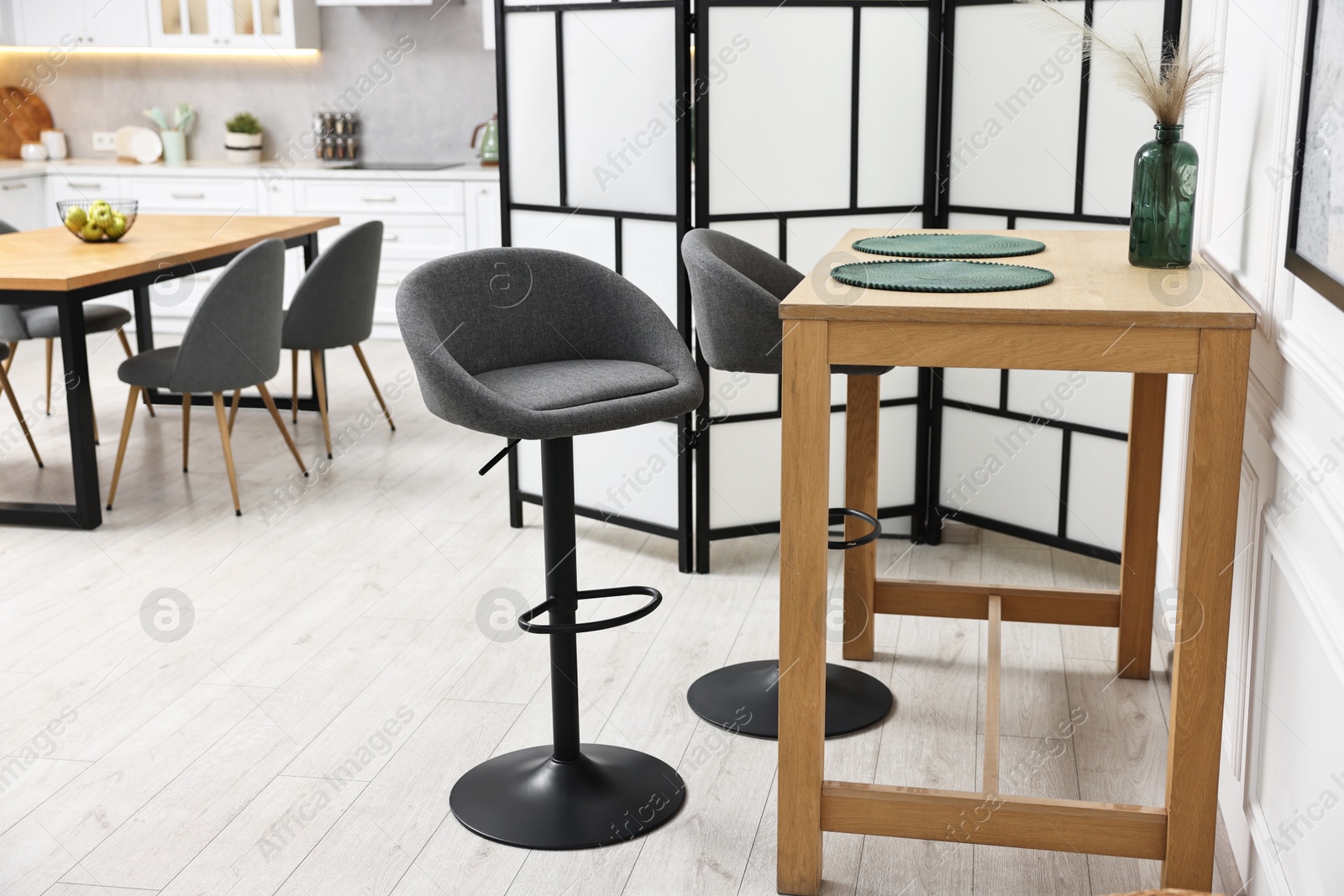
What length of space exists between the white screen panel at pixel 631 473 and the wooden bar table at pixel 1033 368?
4.87ft

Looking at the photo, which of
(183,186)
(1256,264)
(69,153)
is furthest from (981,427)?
(69,153)

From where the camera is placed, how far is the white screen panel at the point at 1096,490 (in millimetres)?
3357

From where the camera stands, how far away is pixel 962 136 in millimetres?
3480

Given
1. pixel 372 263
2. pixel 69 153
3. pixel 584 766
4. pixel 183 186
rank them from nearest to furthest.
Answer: pixel 584 766 < pixel 372 263 < pixel 183 186 < pixel 69 153

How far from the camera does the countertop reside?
658 cm

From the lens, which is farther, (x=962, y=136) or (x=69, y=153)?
(x=69, y=153)

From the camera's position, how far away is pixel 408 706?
105 inches

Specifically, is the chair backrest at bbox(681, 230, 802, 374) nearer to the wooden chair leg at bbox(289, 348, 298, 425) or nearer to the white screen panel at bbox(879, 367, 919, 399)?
the white screen panel at bbox(879, 367, 919, 399)

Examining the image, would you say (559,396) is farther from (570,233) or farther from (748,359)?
(570,233)

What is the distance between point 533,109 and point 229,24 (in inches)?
159

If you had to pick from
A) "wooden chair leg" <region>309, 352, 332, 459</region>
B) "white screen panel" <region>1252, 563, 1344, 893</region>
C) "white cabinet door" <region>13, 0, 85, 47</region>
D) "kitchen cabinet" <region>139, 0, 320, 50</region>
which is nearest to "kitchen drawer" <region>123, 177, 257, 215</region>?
"kitchen cabinet" <region>139, 0, 320, 50</region>

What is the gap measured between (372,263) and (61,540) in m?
1.44

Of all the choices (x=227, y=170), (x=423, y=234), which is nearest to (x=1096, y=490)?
(x=423, y=234)

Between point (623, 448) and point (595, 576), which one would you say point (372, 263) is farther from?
point (595, 576)
